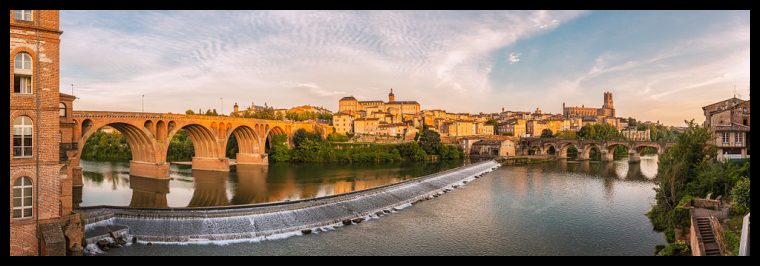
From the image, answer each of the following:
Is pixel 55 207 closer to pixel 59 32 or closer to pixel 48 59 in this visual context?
pixel 48 59

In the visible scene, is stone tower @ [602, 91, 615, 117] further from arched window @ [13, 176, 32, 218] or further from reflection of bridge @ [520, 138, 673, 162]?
arched window @ [13, 176, 32, 218]

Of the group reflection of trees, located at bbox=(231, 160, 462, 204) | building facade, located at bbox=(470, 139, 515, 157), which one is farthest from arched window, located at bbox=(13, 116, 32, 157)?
building facade, located at bbox=(470, 139, 515, 157)

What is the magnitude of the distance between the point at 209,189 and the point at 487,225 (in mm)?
18611

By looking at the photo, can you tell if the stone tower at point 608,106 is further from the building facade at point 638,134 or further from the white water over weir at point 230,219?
the white water over weir at point 230,219

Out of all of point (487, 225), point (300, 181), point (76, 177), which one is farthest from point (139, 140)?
point (487, 225)

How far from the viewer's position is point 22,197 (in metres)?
10.9

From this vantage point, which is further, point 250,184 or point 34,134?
point 250,184

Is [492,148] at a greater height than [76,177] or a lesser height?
greater

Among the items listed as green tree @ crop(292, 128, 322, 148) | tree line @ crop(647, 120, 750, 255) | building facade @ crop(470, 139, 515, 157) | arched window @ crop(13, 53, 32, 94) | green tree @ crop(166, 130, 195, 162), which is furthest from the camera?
building facade @ crop(470, 139, 515, 157)

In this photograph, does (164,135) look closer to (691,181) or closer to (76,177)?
(76,177)

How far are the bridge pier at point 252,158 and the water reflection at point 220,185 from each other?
443 cm

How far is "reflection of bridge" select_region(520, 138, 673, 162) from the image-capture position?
184 feet

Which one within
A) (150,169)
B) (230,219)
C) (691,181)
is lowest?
(230,219)

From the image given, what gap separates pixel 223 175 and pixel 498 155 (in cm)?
3866
